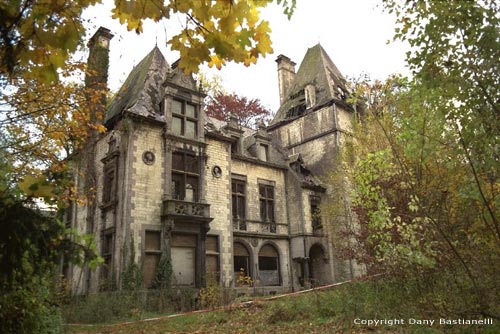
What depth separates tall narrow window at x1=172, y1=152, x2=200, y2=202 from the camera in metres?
18.6

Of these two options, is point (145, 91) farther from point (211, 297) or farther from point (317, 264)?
point (317, 264)

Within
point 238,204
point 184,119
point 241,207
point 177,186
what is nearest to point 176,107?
point 184,119

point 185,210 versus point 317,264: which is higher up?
point 185,210

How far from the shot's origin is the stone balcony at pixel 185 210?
1706cm

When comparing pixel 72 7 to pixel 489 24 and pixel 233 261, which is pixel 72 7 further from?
pixel 233 261

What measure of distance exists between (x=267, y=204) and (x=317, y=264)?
4.97m

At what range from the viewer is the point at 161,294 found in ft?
48.9

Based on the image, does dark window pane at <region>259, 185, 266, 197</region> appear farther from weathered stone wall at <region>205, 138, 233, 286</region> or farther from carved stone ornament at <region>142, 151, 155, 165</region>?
carved stone ornament at <region>142, 151, 155, 165</region>

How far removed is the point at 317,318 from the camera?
903 centimetres

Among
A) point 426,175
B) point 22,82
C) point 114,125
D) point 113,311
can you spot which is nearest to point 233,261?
point 113,311

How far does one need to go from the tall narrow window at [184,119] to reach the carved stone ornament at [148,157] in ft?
6.13

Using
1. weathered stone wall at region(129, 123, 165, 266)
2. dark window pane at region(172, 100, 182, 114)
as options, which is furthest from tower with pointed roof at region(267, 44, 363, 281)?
weathered stone wall at region(129, 123, 165, 266)

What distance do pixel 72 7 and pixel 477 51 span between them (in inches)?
170

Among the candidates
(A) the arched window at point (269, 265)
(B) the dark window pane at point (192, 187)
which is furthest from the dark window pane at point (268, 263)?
(B) the dark window pane at point (192, 187)
